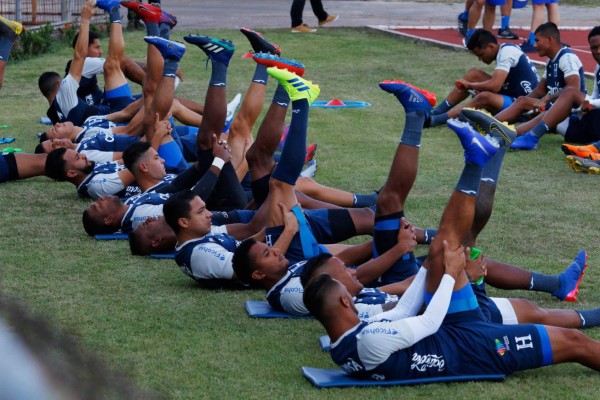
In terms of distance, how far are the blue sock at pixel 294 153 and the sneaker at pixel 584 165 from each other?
3735 mm

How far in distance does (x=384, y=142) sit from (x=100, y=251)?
425cm

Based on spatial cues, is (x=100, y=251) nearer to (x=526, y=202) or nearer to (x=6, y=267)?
(x=6, y=267)

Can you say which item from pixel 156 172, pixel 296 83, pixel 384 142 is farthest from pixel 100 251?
pixel 384 142

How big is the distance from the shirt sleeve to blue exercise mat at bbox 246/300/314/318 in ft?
0.89

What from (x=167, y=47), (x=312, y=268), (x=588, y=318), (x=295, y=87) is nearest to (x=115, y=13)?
(x=167, y=47)

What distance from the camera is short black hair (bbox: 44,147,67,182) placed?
7684 millimetres

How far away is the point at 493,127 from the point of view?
4637 mm

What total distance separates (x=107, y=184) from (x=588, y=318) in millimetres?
4131

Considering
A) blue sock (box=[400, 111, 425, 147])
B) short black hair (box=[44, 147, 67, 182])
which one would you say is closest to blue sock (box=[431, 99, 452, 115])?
short black hair (box=[44, 147, 67, 182])

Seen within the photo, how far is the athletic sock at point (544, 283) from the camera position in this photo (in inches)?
199

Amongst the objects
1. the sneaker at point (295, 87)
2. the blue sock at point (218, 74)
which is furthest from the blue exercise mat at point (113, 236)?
the sneaker at point (295, 87)

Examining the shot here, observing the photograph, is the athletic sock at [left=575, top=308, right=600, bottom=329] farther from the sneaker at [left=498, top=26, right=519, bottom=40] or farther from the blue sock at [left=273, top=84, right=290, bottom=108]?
the sneaker at [left=498, top=26, right=519, bottom=40]

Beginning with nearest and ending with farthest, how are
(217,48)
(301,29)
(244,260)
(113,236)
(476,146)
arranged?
(476,146) → (244,260) → (113,236) → (217,48) → (301,29)

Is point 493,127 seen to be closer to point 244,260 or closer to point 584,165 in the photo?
point 244,260
